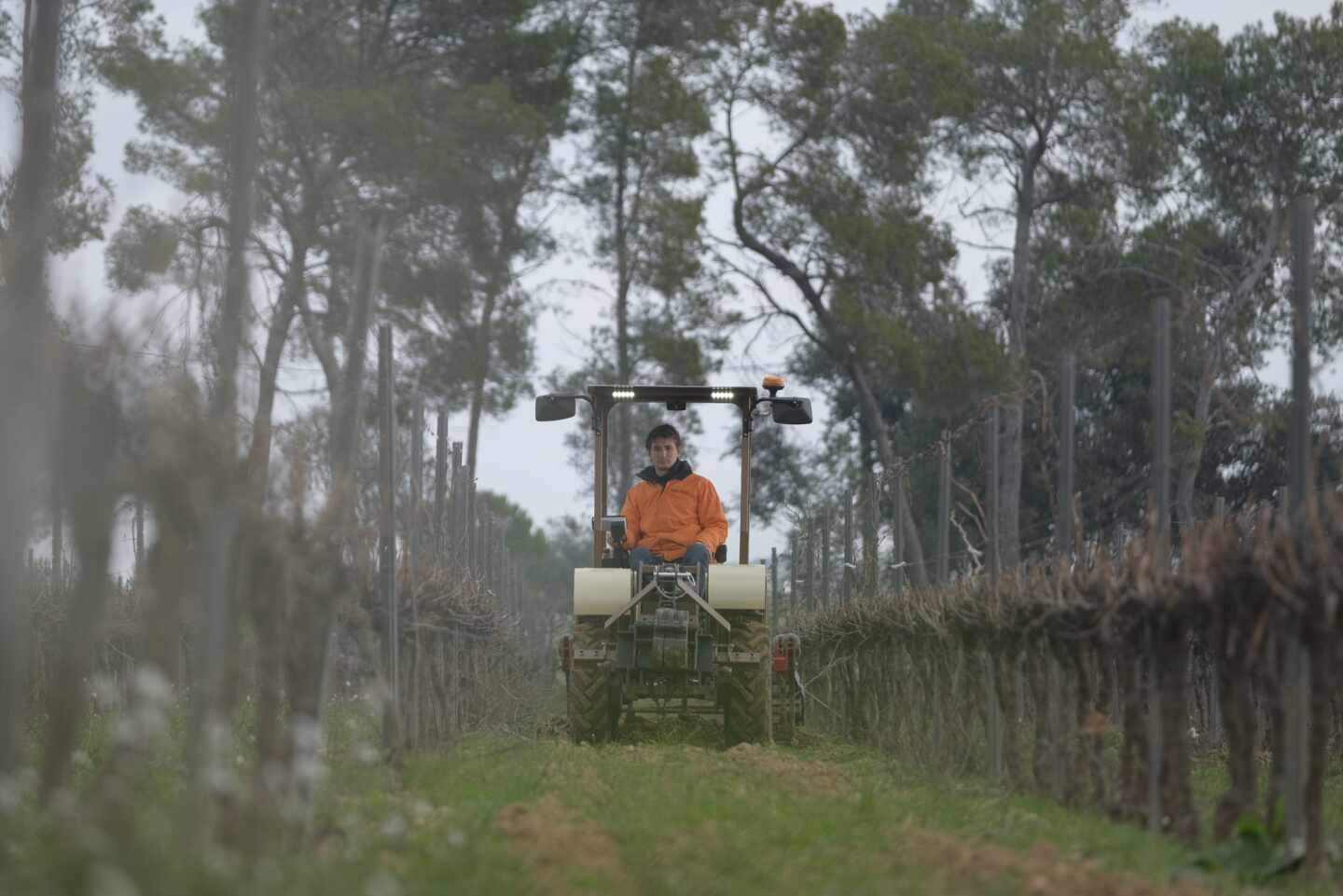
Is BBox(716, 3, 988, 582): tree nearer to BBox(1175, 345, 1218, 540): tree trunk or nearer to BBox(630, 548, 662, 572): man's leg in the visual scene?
BBox(1175, 345, 1218, 540): tree trunk

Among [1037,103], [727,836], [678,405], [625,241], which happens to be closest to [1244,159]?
[1037,103]

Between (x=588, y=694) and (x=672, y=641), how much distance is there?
0.75 metres

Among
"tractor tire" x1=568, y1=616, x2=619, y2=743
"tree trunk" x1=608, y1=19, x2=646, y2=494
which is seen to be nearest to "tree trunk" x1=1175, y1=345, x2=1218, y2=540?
"tree trunk" x1=608, y1=19, x2=646, y2=494

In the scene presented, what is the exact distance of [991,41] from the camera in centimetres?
3397

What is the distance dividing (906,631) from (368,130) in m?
16.0

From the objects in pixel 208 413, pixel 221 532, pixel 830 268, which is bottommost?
pixel 221 532

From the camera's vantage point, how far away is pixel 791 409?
1312cm

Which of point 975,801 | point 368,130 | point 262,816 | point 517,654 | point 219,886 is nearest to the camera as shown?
point 219,886

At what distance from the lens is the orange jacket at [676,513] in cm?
1358

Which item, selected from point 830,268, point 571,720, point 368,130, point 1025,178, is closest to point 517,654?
point 368,130

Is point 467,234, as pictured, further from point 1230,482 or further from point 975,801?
point 975,801

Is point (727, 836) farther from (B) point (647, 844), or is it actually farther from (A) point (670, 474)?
(A) point (670, 474)

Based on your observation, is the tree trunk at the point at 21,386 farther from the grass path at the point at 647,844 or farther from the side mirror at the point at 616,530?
the side mirror at the point at 616,530

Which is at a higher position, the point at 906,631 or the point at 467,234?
the point at 467,234
